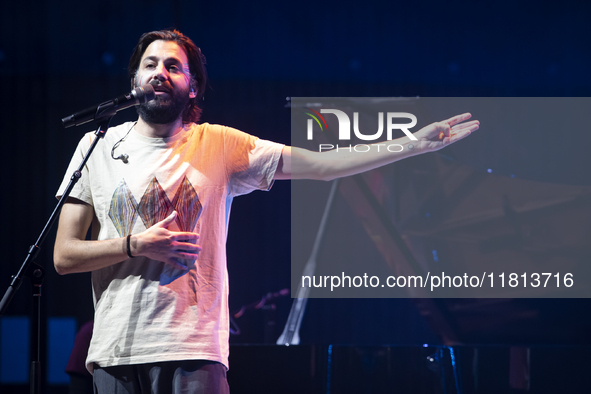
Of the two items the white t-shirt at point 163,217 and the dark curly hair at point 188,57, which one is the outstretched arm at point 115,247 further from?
the dark curly hair at point 188,57

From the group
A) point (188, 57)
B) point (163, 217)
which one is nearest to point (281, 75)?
point (188, 57)

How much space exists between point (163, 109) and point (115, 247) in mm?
448

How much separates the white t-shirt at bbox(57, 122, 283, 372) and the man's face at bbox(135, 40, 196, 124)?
7cm

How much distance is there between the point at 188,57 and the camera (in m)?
1.63

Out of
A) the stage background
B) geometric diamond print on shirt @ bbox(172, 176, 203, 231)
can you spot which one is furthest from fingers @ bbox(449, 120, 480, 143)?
the stage background

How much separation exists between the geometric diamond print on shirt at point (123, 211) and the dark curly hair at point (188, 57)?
1.27ft

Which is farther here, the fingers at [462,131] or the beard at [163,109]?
the fingers at [462,131]

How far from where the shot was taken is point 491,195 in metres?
3.07

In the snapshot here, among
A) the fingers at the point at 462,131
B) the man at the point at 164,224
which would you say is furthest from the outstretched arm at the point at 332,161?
the fingers at the point at 462,131

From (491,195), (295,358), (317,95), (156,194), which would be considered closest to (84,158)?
(156,194)

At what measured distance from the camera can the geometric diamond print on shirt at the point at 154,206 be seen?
1.35 m

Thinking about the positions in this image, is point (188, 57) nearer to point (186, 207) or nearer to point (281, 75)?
point (186, 207)

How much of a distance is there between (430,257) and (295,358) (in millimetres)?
1142

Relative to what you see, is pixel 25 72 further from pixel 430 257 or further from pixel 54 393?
pixel 430 257
